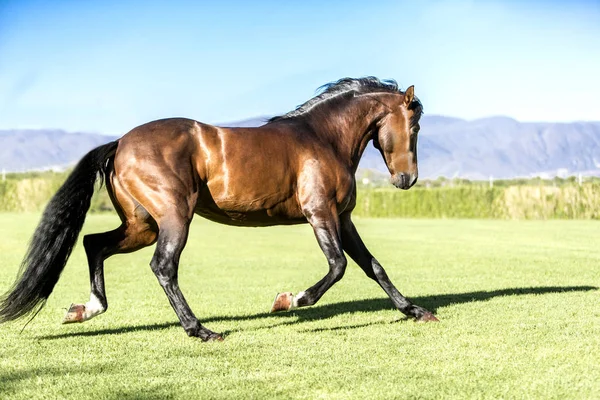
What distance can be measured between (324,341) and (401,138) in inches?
100

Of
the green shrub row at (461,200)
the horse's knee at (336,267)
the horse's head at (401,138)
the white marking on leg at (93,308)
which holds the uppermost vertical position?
the horse's head at (401,138)

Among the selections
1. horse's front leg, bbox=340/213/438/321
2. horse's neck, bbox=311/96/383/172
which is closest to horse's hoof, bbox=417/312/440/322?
horse's front leg, bbox=340/213/438/321

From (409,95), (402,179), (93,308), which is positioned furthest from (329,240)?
(93,308)

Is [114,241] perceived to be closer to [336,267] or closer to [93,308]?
[93,308]

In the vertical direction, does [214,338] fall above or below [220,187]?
below

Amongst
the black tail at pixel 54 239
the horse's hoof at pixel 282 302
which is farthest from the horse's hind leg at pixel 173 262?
the black tail at pixel 54 239

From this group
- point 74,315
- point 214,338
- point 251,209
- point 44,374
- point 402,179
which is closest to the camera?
point 44,374

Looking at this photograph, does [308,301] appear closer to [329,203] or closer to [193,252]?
[329,203]

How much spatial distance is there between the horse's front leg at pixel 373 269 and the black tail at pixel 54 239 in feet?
8.34

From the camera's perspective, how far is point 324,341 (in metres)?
6.73

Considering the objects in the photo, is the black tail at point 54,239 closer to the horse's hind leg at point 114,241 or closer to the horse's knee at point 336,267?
the horse's hind leg at point 114,241

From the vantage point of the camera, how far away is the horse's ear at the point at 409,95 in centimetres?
796

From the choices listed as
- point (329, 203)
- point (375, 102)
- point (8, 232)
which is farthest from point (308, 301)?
point (8, 232)

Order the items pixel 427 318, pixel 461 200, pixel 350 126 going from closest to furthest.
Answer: pixel 427 318, pixel 350 126, pixel 461 200
